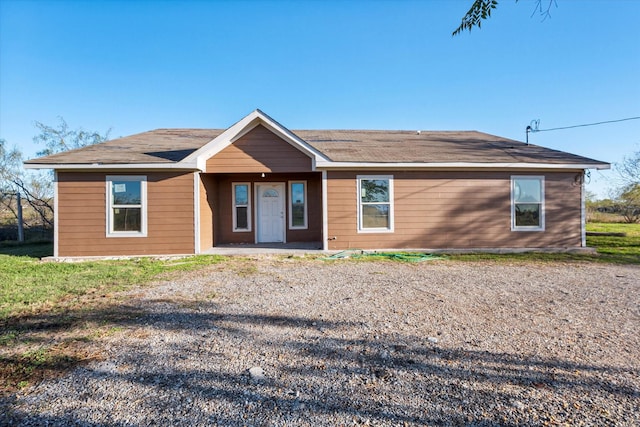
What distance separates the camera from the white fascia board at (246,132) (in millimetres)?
9000

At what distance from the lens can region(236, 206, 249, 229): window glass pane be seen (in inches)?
446

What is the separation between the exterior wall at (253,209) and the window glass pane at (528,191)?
20.5 feet

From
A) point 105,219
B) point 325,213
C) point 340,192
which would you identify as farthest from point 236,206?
point 340,192

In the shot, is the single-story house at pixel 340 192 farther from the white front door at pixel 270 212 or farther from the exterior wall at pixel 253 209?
the white front door at pixel 270 212

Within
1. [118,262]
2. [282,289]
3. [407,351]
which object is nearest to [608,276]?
[407,351]

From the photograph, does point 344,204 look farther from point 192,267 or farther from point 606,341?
point 606,341

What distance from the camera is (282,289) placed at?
17.9 feet

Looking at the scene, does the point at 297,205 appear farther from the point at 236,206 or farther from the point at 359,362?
the point at 359,362

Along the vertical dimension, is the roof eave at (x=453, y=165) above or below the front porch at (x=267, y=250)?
above

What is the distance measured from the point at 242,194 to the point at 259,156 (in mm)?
2418

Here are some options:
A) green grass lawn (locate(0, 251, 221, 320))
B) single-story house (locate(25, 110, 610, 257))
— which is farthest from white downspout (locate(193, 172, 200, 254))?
green grass lawn (locate(0, 251, 221, 320))

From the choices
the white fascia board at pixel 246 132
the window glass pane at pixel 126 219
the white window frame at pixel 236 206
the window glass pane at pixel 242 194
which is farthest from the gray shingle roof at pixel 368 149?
the window glass pane at pixel 242 194

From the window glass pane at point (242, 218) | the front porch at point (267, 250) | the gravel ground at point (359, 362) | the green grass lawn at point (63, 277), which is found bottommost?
the gravel ground at point (359, 362)

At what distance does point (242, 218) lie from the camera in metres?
11.4
